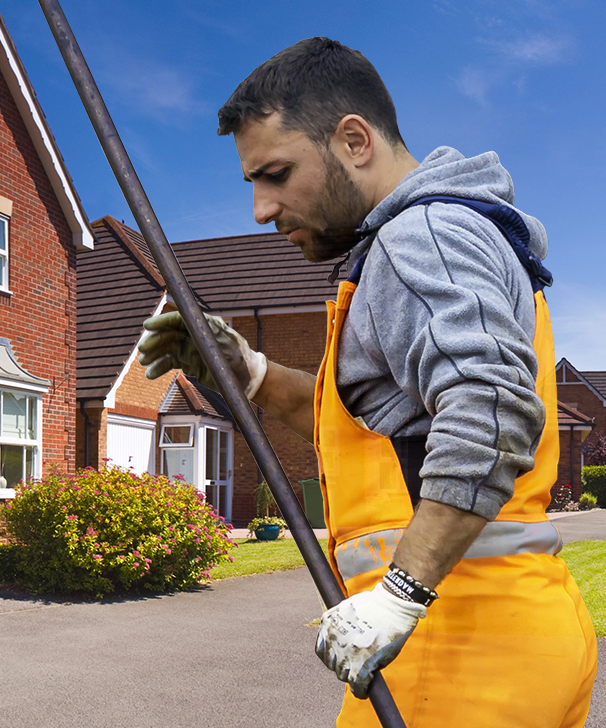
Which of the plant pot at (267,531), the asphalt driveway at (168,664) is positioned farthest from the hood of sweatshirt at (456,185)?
the plant pot at (267,531)

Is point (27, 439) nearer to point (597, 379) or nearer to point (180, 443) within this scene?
point (180, 443)

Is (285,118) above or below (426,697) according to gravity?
above

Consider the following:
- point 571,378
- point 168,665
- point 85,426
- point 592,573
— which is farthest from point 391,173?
point 571,378

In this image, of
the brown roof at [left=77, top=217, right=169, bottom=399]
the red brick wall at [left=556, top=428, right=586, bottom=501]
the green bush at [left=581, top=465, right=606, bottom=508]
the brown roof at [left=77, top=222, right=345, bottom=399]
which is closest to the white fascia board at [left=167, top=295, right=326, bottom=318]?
the brown roof at [left=77, top=222, right=345, bottom=399]

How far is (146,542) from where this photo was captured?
9.57m

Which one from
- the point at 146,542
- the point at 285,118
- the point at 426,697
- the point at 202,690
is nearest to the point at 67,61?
the point at 285,118

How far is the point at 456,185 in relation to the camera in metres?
1.61

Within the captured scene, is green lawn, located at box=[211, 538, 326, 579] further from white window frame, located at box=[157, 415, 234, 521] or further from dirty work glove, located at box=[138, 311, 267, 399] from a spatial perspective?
dirty work glove, located at box=[138, 311, 267, 399]

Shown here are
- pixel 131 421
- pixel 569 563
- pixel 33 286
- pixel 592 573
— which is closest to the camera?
pixel 592 573

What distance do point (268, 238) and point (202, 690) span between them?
20.0 metres

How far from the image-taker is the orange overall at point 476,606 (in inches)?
57.0

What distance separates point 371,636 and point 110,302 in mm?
17488

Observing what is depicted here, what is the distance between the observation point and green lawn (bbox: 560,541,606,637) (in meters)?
7.67

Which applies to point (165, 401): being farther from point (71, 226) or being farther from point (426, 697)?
point (426, 697)
